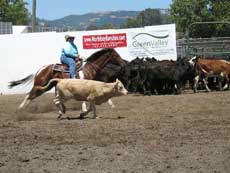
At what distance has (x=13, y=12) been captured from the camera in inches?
2879

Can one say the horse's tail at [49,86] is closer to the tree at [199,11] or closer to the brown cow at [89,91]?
the brown cow at [89,91]

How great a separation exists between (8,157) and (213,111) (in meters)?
7.38

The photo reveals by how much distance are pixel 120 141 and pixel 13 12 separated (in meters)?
64.5

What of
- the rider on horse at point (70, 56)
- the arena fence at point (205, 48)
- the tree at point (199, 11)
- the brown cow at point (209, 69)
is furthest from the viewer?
the tree at point (199, 11)

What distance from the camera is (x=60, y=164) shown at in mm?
8570

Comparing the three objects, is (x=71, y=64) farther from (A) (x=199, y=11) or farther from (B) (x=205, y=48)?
(A) (x=199, y=11)

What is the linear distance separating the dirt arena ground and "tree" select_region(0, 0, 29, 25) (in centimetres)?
5674

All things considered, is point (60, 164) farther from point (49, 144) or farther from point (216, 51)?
point (216, 51)

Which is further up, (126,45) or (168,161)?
(126,45)

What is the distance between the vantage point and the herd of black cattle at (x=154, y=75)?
902 inches

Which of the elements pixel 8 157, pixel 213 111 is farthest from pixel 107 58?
pixel 8 157

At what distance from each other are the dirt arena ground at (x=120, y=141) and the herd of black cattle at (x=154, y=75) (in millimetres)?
6189

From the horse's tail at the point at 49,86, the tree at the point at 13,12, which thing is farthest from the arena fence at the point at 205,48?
the tree at the point at 13,12

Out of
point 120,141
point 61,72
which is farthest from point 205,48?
point 120,141
